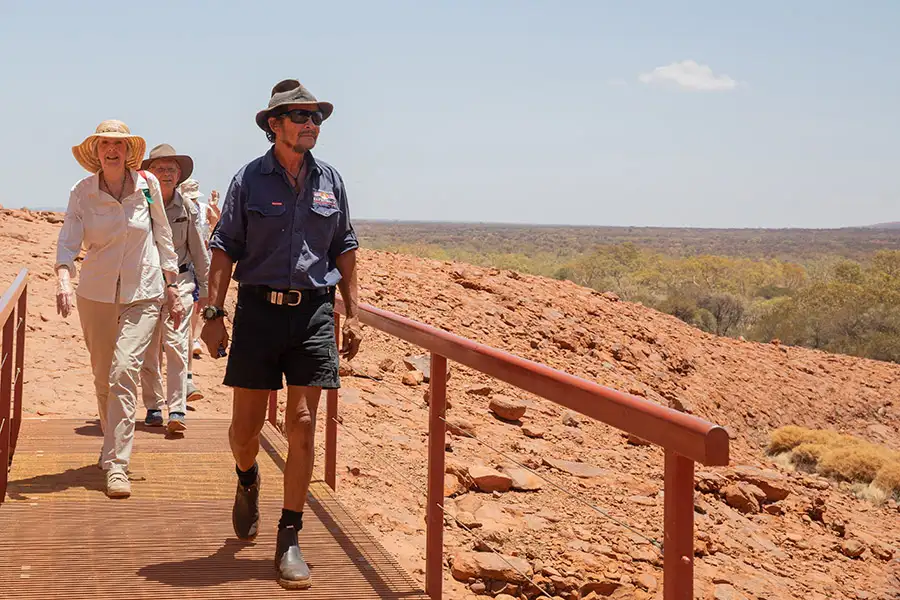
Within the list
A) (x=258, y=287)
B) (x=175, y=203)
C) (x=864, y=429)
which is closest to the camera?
(x=258, y=287)

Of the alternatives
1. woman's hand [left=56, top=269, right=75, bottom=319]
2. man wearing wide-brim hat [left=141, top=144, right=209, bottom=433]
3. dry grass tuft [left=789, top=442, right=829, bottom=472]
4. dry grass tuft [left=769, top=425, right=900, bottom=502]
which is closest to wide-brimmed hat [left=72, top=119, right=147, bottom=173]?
woman's hand [left=56, top=269, right=75, bottom=319]

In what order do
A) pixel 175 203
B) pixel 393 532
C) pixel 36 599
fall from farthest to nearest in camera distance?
pixel 175 203 < pixel 393 532 < pixel 36 599

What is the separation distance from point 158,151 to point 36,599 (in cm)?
398

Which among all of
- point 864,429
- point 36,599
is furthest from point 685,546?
point 864,429

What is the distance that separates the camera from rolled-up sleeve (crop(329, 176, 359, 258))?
449cm

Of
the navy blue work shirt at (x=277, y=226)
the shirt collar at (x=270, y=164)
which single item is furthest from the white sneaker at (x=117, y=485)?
the shirt collar at (x=270, y=164)

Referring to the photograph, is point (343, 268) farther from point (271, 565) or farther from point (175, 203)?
point (175, 203)

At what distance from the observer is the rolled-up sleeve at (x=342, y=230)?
449 centimetres

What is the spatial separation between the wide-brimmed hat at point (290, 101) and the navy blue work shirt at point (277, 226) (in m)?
0.17

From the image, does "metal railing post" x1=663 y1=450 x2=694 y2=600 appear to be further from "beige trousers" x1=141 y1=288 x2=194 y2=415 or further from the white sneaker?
"beige trousers" x1=141 y1=288 x2=194 y2=415

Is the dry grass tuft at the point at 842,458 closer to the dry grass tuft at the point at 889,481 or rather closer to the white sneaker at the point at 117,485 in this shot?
the dry grass tuft at the point at 889,481

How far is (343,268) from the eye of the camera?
4.58m

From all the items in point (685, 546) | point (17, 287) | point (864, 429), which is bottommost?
point (864, 429)

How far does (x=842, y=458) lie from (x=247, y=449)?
451 inches
